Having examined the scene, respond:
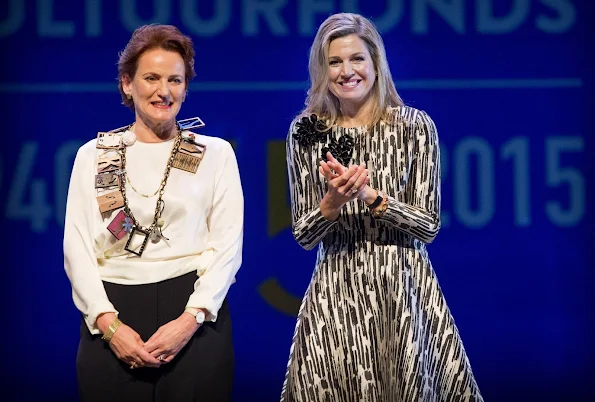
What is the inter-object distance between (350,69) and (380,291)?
0.69 meters

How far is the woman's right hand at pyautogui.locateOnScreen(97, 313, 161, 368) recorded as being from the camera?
2.53m

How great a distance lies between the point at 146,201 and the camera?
8.84 ft

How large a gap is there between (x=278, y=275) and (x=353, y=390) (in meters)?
1.57

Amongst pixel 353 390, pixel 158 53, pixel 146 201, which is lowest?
pixel 353 390

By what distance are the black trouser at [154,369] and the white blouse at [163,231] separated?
0.03 meters

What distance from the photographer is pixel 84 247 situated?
267cm

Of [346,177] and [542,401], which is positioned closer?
[346,177]

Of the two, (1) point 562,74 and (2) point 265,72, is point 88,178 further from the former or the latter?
(1) point 562,74

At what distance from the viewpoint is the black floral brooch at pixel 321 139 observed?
289 centimetres

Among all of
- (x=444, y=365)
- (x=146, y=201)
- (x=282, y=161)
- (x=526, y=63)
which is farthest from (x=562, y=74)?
(x=146, y=201)

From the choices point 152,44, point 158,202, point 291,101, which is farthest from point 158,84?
point 291,101

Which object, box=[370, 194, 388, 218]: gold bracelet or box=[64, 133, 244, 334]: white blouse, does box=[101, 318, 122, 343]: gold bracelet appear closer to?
box=[64, 133, 244, 334]: white blouse

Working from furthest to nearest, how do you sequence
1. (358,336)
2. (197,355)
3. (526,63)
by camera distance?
(526,63)
(358,336)
(197,355)

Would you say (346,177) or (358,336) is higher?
(346,177)
